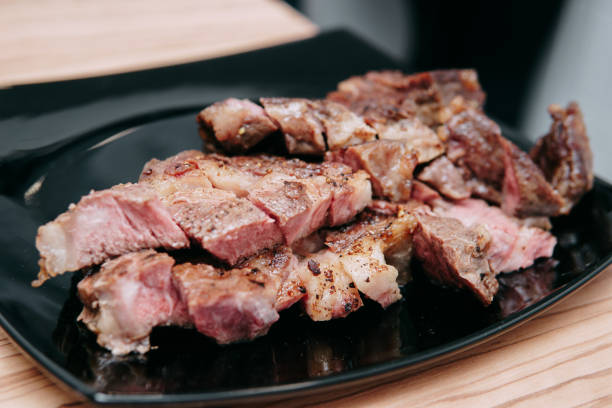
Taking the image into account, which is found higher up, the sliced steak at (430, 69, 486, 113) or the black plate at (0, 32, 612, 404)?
the sliced steak at (430, 69, 486, 113)

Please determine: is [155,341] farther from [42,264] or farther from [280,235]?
[280,235]

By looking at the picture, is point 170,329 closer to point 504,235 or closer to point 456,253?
point 456,253

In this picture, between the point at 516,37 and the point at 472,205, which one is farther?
the point at 516,37

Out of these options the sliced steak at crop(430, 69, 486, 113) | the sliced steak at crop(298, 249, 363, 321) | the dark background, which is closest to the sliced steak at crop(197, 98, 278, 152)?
the sliced steak at crop(298, 249, 363, 321)

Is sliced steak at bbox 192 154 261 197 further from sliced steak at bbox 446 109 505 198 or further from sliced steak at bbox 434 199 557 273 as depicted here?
sliced steak at bbox 446 109 505 198

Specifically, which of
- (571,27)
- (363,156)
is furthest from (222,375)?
(571,27)

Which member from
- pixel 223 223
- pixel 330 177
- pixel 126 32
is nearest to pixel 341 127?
pixel 330 177
